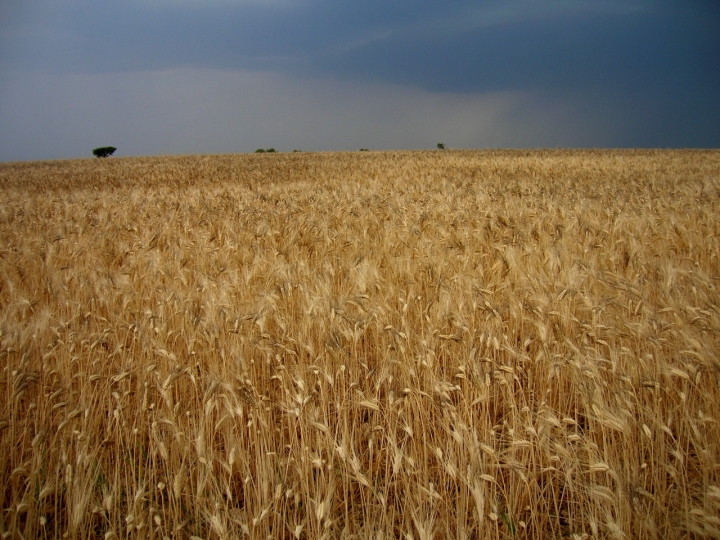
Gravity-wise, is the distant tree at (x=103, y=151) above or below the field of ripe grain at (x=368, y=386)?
above

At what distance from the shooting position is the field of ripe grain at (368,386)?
153cm

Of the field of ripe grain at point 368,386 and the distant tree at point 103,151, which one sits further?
the distant tree at point 103,151

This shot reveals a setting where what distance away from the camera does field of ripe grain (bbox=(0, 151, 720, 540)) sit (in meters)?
1.53

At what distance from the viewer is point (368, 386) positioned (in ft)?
7.36

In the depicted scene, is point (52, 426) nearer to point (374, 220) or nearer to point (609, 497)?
point (609, 497)

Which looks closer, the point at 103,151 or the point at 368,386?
the point at 368,386

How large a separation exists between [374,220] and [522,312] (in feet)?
10.8

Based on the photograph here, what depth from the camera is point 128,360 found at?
2309 mm

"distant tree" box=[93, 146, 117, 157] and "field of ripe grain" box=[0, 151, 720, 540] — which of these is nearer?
"field of ripe grain" box=[0, 151, 720, 540]

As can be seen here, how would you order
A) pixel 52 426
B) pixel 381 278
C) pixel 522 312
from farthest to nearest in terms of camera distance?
1. pixel 381 278
2. pixel 522 312
3. pixel 52 426

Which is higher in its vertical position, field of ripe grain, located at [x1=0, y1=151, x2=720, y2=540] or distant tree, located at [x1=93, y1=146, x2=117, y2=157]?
distant tree, located at [x1=93, y1=146, x2=117, y2=157]

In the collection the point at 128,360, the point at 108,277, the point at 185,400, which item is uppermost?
the point at 108,277

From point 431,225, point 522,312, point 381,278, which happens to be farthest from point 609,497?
point 431,225

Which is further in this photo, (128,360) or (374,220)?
(374,220)
